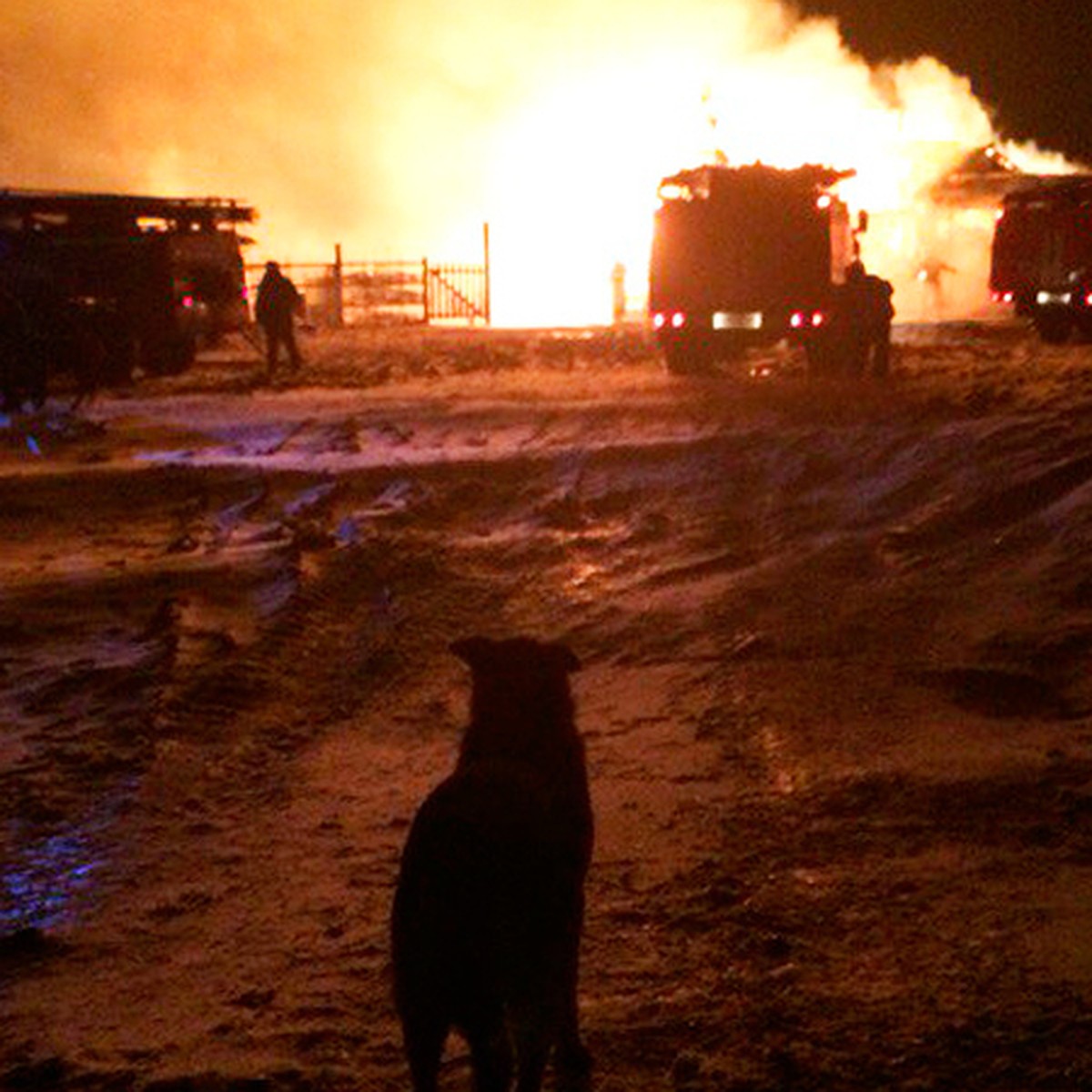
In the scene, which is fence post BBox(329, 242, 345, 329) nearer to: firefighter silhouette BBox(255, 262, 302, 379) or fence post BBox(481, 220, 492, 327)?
fence post BBox(481, 220, 492, 327)

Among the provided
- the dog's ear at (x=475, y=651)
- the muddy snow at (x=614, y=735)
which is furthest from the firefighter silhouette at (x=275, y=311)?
the dog's ear at (x=475, y=651)


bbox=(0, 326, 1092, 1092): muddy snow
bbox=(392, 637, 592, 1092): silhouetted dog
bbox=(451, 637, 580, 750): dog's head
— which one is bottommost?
Result: bbox=(0, 326, 1092, 1092): muddy snow

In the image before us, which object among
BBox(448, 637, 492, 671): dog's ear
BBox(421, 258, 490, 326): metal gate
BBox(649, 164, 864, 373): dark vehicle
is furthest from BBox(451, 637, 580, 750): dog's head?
BBox(421, 258, 490, 326): metal gate

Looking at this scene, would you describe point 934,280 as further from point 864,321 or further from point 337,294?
point 864,321

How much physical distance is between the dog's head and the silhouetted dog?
1.16ft

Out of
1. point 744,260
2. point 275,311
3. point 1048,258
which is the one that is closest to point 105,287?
point 275,311

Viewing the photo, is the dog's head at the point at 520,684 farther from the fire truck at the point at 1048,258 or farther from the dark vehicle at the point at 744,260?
the fire truck at the point at 1048,258

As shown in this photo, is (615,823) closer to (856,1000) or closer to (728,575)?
(856,1000)

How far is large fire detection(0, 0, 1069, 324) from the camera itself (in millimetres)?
37250

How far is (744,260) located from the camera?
65.8 ft

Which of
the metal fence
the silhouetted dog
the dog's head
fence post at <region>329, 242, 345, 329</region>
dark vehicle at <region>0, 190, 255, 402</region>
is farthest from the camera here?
the metal fence

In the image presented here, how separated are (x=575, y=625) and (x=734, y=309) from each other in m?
12.6

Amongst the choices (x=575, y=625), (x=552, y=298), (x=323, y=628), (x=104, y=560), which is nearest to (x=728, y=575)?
(x=575, y=625)

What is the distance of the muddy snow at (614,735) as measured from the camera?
3.99 metres
